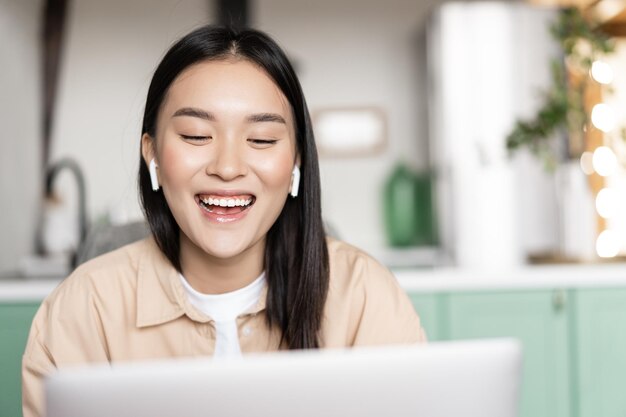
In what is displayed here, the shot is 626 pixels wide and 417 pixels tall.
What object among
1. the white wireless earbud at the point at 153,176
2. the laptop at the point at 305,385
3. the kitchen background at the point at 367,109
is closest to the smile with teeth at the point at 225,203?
the white wireless earbud at the point at 153,176

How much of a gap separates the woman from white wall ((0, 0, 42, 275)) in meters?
1.82

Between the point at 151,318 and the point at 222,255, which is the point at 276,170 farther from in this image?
the point at 151,318

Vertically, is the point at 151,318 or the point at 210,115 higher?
the point at 210,115

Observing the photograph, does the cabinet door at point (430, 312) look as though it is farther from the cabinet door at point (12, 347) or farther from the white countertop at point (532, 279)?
the cabinet door at point (12, 347)

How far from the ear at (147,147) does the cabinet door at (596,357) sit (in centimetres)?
178

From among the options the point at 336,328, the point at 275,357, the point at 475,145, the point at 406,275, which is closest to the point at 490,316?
the point at 406,275

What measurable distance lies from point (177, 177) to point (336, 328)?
15.3 inches

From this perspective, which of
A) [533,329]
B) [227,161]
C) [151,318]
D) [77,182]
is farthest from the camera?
[77,182]

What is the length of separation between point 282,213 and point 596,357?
1.65m

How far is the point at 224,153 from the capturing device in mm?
1171

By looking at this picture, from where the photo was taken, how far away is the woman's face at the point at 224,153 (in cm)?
118

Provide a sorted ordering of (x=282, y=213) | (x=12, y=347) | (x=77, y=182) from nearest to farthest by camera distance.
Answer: (x=282, y=213) → (x=12, y=347) → (x=77, y=182)

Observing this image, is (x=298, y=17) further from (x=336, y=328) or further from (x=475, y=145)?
(x=336, y=328)

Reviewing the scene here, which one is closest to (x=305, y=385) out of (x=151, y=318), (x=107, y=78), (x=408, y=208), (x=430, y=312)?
(x=151, y=318)
